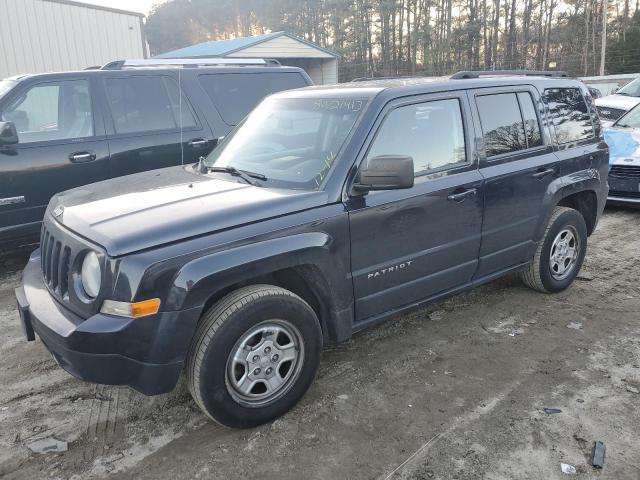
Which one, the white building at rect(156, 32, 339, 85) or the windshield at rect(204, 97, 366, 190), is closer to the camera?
the windshield at rect(204, 97, 366, 190)

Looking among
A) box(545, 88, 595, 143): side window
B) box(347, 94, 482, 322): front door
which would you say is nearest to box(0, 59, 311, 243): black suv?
box(347, 94, 482, 322): front door

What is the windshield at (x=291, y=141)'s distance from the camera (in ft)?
10.7

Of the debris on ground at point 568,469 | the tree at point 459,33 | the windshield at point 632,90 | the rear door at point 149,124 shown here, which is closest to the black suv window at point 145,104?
the rear door at point 149,124

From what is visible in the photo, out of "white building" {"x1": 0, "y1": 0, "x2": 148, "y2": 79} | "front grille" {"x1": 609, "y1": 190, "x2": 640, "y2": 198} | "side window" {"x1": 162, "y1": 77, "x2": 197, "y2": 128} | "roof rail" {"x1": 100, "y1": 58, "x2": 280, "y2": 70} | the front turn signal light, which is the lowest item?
"front grille" {"x1": 609, "y1": 190, "x2": 640, "y2": 198}

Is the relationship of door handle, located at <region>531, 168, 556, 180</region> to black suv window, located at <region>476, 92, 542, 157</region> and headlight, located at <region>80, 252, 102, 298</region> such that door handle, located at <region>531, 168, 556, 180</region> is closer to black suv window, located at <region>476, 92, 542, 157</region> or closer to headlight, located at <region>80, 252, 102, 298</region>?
black suv window, located at <region>476, 92, 542, 157</region>

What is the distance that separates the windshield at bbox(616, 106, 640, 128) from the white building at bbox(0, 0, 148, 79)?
1346 centimetres

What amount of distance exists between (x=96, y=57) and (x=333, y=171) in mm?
14778

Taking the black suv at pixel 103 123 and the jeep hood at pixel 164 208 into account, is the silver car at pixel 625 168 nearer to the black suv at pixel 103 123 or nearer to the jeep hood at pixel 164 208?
the black suv at pixel 103 123

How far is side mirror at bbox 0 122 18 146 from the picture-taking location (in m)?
4.84

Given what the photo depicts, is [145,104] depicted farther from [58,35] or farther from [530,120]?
[58,35]

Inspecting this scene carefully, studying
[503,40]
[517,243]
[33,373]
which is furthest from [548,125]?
[503,40]

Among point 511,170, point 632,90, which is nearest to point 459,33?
point 632,90

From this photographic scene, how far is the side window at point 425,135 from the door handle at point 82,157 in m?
3.37

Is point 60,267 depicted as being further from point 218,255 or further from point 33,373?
point 33,373
